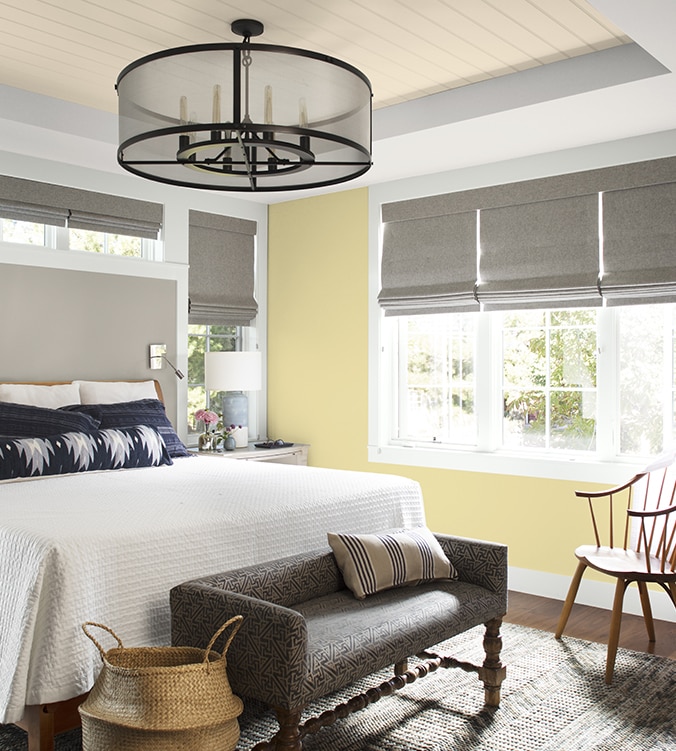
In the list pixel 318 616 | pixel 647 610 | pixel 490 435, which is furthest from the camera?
pixel 490 435

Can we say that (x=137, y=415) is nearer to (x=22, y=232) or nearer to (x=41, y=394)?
(x=41, y=394)

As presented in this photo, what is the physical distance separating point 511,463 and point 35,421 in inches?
105

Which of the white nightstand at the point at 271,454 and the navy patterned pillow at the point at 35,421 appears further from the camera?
the white nightstand at the point at 271,454

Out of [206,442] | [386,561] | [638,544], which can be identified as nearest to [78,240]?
[206,442]

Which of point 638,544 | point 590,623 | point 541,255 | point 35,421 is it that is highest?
point 541,255

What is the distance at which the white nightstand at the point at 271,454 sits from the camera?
5.18 meters

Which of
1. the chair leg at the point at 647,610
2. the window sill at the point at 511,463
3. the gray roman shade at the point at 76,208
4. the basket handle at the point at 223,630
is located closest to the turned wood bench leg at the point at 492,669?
the chair leg at the point at 647,610

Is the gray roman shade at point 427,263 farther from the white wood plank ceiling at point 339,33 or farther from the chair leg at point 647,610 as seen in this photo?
the chair leg at point 647,610

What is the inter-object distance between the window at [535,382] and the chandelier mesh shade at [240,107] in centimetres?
215

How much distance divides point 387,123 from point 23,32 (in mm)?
1857

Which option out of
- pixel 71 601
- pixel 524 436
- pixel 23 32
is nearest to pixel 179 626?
pixel 71 601

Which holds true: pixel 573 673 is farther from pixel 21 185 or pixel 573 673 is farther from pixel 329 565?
pixel 21 185

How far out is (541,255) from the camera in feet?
15.2

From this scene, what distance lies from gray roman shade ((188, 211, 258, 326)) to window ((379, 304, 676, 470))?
1136 mm
